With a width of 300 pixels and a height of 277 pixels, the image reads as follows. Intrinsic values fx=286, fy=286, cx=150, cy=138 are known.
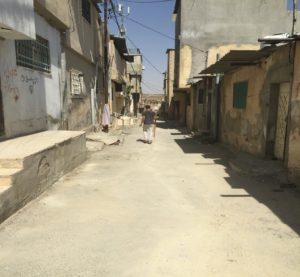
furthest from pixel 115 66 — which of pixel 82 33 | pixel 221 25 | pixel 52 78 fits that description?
pixel 52 78

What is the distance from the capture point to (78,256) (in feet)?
10.6

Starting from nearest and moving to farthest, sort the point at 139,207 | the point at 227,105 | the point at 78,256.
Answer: the point at 78,256, the point at 139,207, the point at 227,105

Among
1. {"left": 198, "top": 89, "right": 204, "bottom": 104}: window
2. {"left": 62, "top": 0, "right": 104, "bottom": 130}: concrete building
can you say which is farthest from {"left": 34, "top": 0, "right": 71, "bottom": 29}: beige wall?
{"left": 198, "top": 89, "right": 204, "bottom": 104}: window

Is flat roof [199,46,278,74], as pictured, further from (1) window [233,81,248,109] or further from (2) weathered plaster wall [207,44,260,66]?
(2) weathered plaster wall [207,44,260,66]

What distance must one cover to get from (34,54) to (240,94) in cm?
665

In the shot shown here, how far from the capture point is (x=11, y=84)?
6.45 metres

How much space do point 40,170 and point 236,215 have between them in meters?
3.44

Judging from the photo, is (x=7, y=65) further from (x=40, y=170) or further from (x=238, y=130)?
(x=238, y=130)

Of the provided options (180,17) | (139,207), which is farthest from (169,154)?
(180,17)

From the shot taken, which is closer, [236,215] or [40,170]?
[236,215]

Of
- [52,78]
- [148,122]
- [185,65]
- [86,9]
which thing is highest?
[86,9]

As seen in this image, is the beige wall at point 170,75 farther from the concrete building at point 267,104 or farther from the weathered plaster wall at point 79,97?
the concrete building at point 267,104

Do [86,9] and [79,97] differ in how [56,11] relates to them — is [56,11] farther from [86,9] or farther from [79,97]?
[86,9]

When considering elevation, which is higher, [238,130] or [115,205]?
[238,130]
